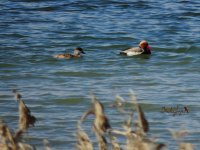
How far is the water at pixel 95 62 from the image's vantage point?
8992 mm

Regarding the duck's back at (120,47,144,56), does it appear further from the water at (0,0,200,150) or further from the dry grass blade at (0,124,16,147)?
the dry grass blade at (0,124,16,147)

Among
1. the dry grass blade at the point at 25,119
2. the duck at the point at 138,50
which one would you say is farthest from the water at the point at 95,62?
the dry grass blade at the point at 25,119

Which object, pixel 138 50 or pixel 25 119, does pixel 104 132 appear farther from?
pixel 138 50

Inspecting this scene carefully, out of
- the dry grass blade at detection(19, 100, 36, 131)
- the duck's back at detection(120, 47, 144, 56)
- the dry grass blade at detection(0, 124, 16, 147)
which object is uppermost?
the dry grass blade at detection(19, 100, 36, 131)

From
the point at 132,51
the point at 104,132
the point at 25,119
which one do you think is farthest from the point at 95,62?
the point at 104,132

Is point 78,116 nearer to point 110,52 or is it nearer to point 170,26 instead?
point 110,52

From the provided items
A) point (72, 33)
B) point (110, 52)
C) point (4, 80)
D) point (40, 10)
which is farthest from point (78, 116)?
point (40, 10)

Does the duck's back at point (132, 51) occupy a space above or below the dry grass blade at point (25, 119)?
below

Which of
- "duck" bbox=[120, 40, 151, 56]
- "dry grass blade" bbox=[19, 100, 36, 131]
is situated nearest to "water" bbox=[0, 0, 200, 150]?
"duck" bbox=[120, 40, 151, 56]

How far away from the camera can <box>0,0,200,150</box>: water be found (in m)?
8.99

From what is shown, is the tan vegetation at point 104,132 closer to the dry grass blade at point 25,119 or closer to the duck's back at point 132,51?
the dry grass blade at point 25,119

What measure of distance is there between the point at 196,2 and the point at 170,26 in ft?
16.9

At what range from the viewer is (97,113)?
3551 mm

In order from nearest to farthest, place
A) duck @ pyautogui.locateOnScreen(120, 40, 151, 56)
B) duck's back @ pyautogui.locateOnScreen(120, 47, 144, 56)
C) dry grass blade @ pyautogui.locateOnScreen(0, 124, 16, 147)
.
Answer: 1. dry grass blade @ pyautogui.locateOnScreen(0, 124, 16, 147)
2. duck @ pyautogui.locateOnScreen(120, 40, 151, 56)
3. duck's back @ pyautogui.locateOnScreen(120, 47, 144, 56)
